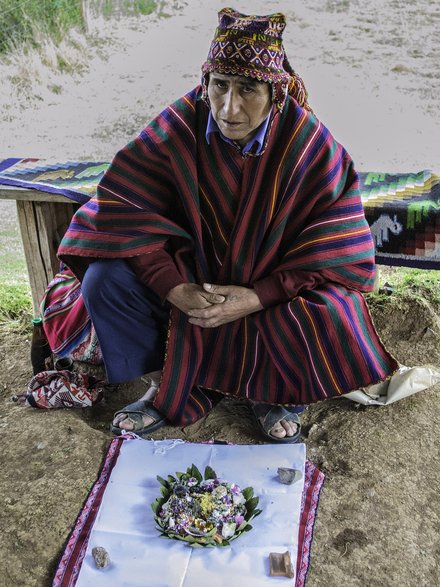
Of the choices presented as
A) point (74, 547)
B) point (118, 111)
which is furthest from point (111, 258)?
point (118, 111)

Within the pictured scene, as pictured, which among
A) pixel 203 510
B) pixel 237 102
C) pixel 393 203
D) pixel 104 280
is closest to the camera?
pixel 203 510

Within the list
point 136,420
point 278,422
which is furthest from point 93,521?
point 278,422

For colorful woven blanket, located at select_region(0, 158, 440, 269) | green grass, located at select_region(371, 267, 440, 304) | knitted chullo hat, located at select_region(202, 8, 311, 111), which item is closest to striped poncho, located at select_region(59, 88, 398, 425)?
knitted chullo hat, located at select_region(202, 8, 311, 111)

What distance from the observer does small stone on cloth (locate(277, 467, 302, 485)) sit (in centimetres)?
184

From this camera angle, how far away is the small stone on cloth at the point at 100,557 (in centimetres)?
157

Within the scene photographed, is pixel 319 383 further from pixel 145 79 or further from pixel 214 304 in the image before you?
pixel 145 79

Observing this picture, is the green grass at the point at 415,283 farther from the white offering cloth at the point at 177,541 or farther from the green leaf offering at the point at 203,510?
the green leaf offering at the point at 203,510

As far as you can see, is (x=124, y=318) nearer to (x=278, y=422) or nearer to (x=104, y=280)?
(x=104, y=280)

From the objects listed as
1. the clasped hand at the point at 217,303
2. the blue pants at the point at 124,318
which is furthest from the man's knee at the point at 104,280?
the clasped hand at the point at 217,303

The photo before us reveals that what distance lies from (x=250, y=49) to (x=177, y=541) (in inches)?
52.3

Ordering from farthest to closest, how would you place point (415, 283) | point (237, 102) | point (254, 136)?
point (415, 283) < point (254, 136) < point (237, 102)

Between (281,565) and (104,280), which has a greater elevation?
(104,280)

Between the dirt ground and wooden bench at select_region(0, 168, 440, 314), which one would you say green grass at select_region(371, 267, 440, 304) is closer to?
the dirt ground

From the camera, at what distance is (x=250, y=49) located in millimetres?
1722
